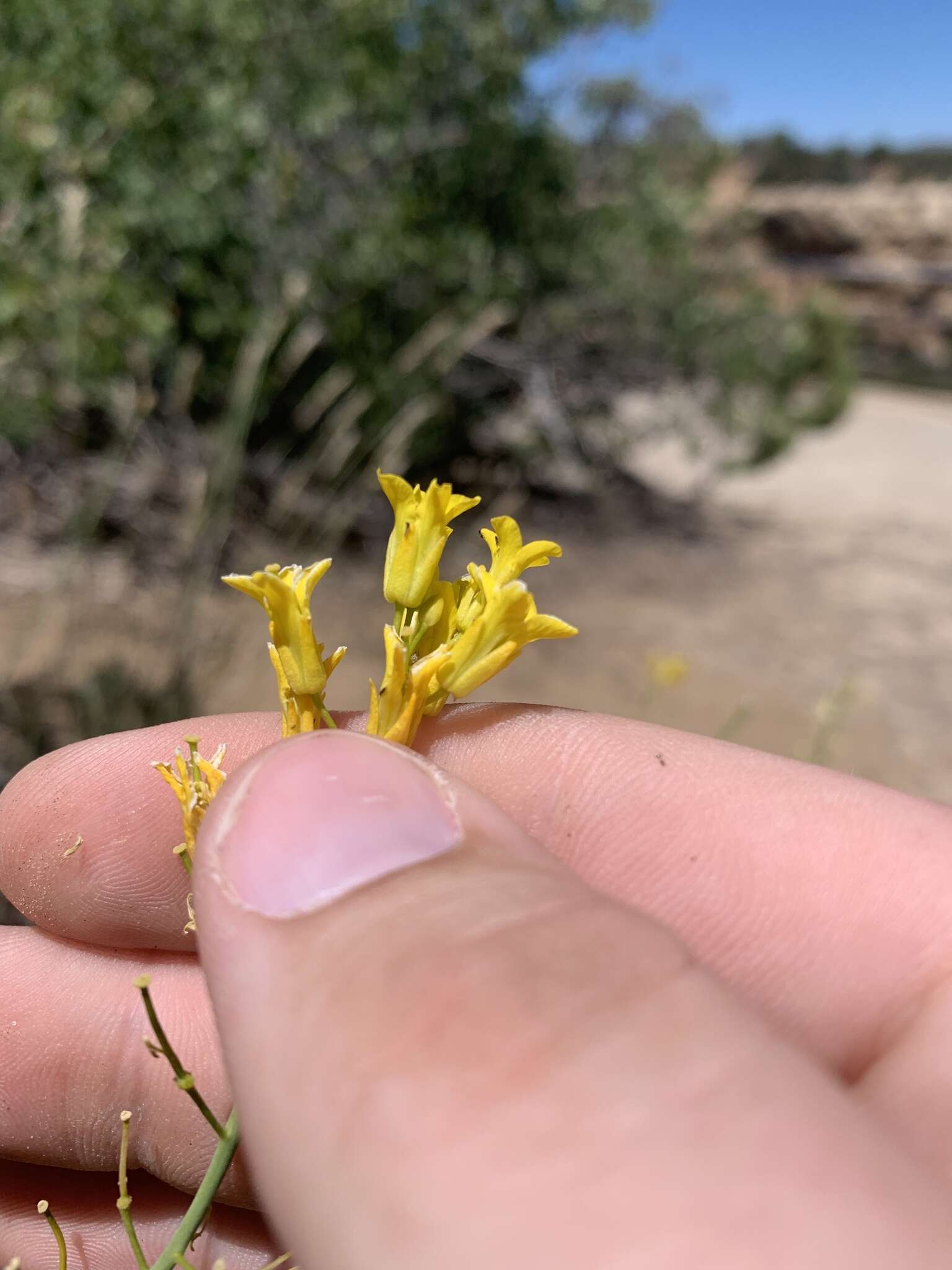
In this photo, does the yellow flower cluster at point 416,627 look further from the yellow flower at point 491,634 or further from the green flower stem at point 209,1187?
the green flower stem at point 209,1187

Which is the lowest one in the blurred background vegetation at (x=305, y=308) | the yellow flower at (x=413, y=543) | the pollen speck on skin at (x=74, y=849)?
the pollen speck on skin at (x=74, y=849)

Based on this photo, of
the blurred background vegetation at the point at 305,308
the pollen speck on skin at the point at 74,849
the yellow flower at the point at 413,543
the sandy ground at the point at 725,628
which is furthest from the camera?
the sandy ground at the point at 725,628

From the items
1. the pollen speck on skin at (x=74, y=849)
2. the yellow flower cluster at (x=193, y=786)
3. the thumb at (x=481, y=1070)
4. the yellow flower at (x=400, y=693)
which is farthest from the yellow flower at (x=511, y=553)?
the pollen speck on skin at (x=74, y=849)

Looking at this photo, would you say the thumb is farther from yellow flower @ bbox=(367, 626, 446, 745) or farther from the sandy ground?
the sandy ground

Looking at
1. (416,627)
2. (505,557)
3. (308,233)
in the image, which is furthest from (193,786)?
(308,233)

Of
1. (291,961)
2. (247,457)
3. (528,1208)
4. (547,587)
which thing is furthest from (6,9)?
(528,1208)

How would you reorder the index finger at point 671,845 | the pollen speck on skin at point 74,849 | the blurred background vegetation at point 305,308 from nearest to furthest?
the index finger at point 671,845, the pollen speck on skin at point 74,849, the blurred background vegetation at point 305,308

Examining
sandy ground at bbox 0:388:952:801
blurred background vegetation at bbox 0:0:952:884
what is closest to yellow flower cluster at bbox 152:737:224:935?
sandy ground at bbox 0:388:952:801
